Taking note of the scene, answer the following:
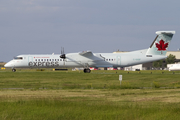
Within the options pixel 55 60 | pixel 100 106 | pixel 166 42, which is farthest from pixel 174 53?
pixel 100 106

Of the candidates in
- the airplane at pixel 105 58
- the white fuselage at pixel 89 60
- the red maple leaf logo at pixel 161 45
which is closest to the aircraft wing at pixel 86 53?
the airplane at pixel 105 58

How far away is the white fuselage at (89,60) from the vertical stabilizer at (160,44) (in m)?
0.98

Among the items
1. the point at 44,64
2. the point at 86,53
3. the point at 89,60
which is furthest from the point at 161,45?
the point at 44,64

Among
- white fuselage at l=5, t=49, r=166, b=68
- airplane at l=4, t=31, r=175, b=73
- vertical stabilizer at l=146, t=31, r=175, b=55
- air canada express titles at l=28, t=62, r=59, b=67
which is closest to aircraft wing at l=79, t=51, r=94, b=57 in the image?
airplane at l=4, t=31, r=175, b=73

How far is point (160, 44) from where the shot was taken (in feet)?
189

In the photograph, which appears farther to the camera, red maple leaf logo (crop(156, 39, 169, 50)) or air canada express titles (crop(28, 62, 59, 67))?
red maple leaf logo (crop(156, 39, 169, 50))

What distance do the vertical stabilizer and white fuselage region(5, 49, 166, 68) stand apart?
98cm

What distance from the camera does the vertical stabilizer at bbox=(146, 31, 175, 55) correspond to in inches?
2258

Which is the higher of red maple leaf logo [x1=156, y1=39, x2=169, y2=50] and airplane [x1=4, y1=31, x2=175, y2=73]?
red maple leaf logo [x1=156, y1=39, x2=169, y2=50]

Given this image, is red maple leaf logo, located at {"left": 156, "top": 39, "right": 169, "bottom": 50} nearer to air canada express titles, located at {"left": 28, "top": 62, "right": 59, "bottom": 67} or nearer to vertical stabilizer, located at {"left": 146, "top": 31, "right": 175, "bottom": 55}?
vertical stabilizer, located at {"left": 146, "top": 31, "right": 175, "bottom": 55}

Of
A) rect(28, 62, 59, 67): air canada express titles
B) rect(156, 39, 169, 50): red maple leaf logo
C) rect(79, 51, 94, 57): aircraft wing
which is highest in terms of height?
rect(156, 39, 169, 50): red maple leaf logo

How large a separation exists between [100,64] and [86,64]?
290 cm

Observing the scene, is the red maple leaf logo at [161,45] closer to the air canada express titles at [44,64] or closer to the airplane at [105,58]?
the airplane at [105,58]

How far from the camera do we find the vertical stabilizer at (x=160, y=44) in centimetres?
5734
